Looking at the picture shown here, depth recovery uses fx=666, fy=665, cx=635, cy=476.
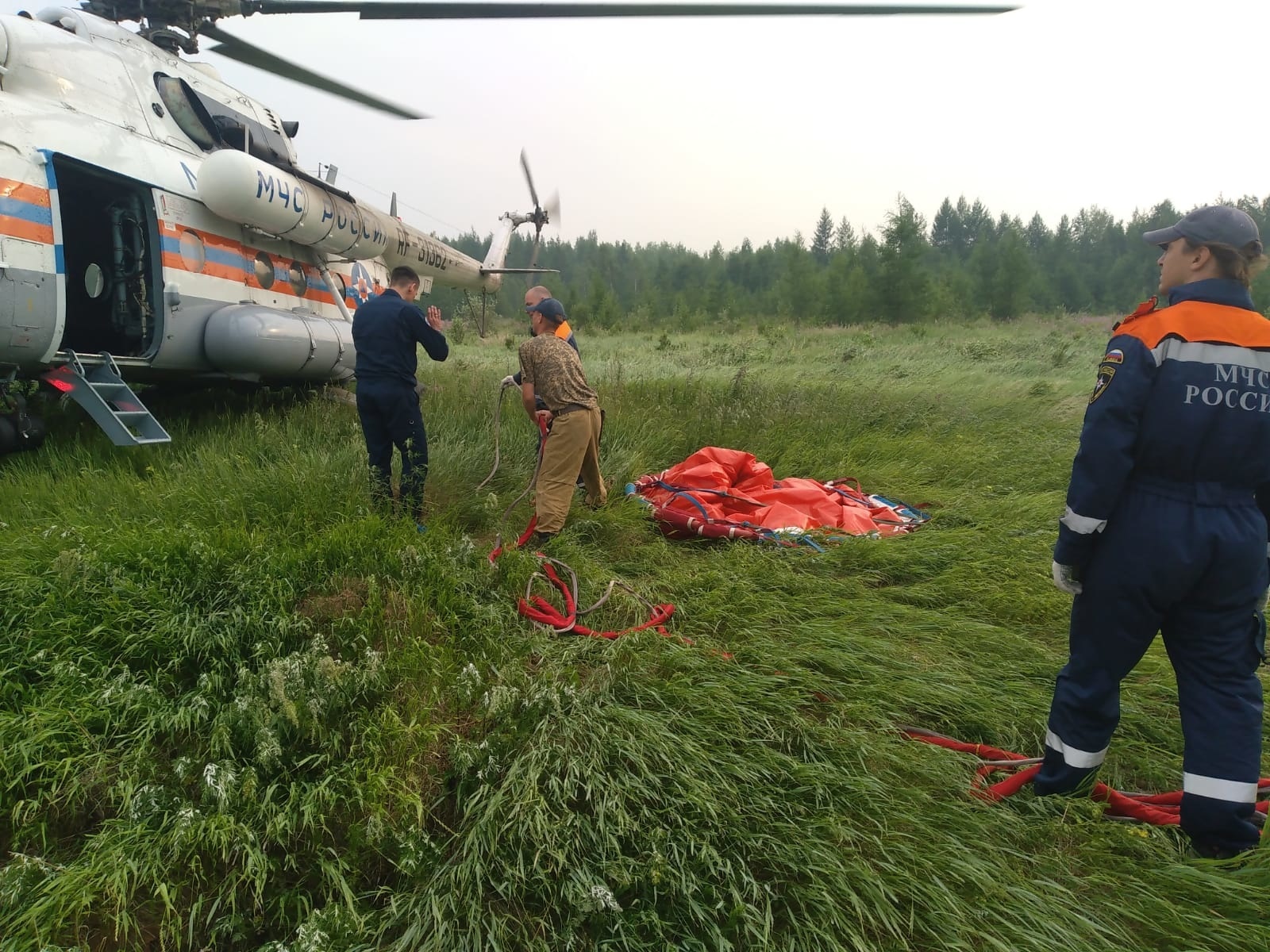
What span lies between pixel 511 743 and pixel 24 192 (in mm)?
4832

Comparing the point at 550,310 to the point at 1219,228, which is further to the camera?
the point at 550,310

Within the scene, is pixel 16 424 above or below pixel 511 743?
above

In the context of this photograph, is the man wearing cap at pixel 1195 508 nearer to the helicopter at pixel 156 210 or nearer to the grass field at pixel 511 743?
the grass field at pixel 511 743

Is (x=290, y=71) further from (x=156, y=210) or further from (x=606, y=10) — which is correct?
(x=606, y=10)

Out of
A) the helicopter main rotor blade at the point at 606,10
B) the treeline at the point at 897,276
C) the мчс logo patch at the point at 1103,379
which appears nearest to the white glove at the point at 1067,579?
the мчс logo patch at the point at 1103,379

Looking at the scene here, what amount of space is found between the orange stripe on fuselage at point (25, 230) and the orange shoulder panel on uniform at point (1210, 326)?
6011 millimetres

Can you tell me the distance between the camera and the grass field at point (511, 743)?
1783 mm

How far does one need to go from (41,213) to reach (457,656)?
4.26 metres

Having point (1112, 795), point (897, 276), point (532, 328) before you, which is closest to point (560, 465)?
point (532, 328)

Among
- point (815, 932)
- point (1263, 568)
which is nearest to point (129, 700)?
point (815, 932)

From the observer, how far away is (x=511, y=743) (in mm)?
2355

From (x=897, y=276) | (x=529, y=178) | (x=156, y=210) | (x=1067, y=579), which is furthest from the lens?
(x=897, y=276)

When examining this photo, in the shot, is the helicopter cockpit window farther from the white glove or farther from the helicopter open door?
the white glove

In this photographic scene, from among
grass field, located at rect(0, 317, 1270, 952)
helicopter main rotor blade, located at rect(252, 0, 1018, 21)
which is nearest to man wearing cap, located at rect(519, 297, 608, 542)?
grass field, located at rect(0, 317, 1270, 952)
